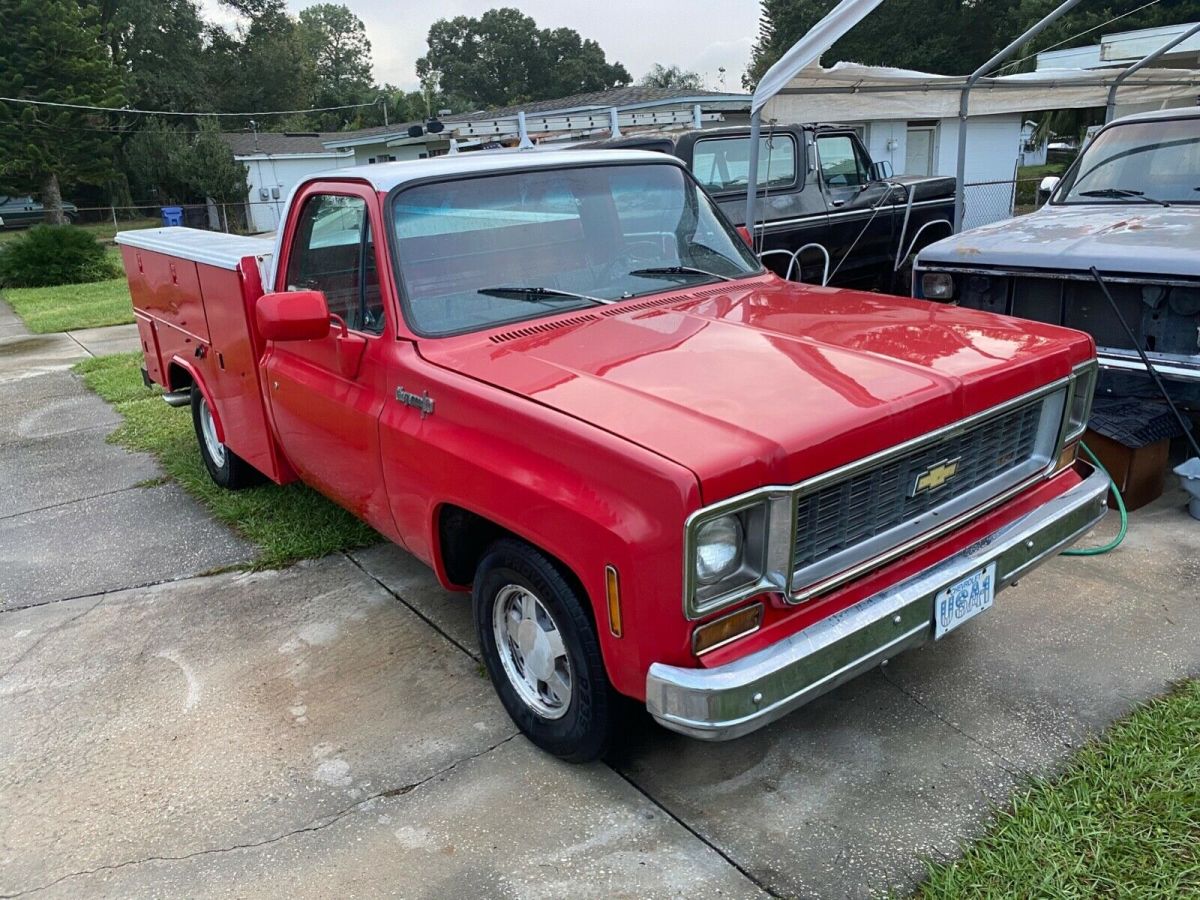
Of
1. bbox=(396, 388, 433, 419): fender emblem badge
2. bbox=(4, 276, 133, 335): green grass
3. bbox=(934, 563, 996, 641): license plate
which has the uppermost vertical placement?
bbox=(396, 388, 433, 419): fender emblem badge

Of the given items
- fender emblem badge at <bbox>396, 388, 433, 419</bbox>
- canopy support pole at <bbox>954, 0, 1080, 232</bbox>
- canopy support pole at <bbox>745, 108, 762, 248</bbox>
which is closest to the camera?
fender emblem badge at <bbox>396, 388, 433, 419</bbox>

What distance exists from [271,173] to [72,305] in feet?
91.2

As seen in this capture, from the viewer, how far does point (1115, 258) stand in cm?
479

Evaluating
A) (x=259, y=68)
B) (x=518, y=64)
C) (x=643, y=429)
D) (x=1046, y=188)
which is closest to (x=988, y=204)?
(x=1046, y=188)

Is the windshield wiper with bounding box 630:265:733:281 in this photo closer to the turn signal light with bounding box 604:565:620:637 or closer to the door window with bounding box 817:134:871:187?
the turn signal light with bounding box 604:565:620:637

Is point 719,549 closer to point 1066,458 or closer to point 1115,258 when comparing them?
point 1066,458

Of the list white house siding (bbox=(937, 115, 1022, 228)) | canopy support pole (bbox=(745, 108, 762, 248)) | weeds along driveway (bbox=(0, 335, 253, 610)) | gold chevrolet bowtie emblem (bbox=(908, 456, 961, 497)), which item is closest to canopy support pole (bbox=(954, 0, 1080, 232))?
canopy support pole (bbox=(745, 108, 762, 248))

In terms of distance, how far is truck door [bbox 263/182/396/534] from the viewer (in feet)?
11.2

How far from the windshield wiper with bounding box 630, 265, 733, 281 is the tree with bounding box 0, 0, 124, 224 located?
3870 cm

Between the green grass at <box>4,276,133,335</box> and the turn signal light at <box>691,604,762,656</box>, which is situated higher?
the turn signal light at <box>691,604,762,656</box>

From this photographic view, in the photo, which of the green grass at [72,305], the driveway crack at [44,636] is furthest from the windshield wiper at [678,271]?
the green grass at [72,305]

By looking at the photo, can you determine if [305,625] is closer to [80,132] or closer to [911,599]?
[911,599]

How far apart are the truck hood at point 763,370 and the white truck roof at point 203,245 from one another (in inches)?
76.4

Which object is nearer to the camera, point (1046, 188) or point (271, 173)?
point (1046, 188)
